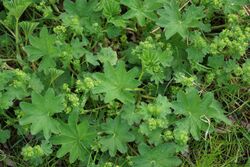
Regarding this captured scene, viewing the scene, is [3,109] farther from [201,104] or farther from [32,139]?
[201,104]

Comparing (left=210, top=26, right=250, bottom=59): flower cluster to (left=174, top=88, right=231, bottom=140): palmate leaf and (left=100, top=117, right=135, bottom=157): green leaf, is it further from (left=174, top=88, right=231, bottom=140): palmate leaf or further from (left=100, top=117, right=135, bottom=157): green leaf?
(left=100, top=117, right=135, bottom=157): green leaf

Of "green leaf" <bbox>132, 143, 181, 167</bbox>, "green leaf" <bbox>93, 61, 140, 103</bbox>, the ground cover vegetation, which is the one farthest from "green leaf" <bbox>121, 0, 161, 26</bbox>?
"green leaf" <bbox>132, 143, 181, 167</bbox>

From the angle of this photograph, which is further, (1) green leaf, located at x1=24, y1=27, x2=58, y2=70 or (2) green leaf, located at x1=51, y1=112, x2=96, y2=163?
(1) green leaf, located at x1=24, y1=27, x2=58, y2=70

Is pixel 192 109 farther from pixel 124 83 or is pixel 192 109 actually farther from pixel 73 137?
pixel 73 137

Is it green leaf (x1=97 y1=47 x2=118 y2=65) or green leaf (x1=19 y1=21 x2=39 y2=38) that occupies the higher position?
green leaf (x1=19 y1=21 x2=39 y2=38)

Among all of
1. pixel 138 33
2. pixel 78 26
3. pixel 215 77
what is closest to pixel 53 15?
pixel 78 26

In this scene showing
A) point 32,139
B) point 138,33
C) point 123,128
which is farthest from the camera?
point 138,33

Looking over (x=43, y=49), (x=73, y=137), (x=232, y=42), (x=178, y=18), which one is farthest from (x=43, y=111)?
(x=232, y=42)

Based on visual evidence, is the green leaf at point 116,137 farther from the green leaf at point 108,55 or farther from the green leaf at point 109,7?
the green leaf at point 109,7

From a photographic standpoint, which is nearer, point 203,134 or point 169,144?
point 169,144
